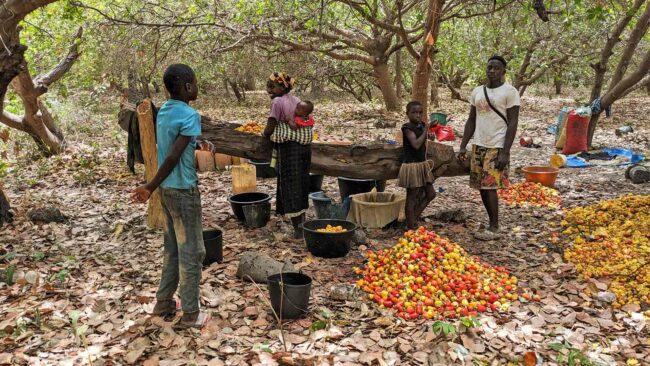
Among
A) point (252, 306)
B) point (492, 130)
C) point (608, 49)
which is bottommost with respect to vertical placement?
point (252, 306)

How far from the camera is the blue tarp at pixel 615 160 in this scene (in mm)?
8773

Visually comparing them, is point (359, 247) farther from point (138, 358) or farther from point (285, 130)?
point (138, 358)

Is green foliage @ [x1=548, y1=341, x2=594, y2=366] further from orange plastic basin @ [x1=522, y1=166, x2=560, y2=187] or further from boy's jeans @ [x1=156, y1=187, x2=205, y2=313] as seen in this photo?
orange plastic basin @ [x1=522, y1=166, x2=560, y2=187]

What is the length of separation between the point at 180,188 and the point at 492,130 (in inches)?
128

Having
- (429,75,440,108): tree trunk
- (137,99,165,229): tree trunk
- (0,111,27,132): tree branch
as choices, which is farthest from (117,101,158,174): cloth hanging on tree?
(429,75,440,108): tree trunk

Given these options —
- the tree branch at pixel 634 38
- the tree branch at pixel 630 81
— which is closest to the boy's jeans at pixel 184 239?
the tree branch at pixel 634 38

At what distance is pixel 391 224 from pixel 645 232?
2600 mm

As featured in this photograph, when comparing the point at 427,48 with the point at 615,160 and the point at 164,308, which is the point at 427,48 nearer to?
the point at 164,308

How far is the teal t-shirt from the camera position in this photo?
3104mm

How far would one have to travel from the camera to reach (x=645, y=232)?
4953 mm

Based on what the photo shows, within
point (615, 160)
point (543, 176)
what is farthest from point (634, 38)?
point (543, 176)

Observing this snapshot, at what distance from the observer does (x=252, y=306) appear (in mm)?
3912

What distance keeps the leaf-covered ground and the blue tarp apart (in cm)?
161

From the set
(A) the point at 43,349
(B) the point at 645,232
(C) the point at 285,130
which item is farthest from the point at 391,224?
(A) the point at 43,349
